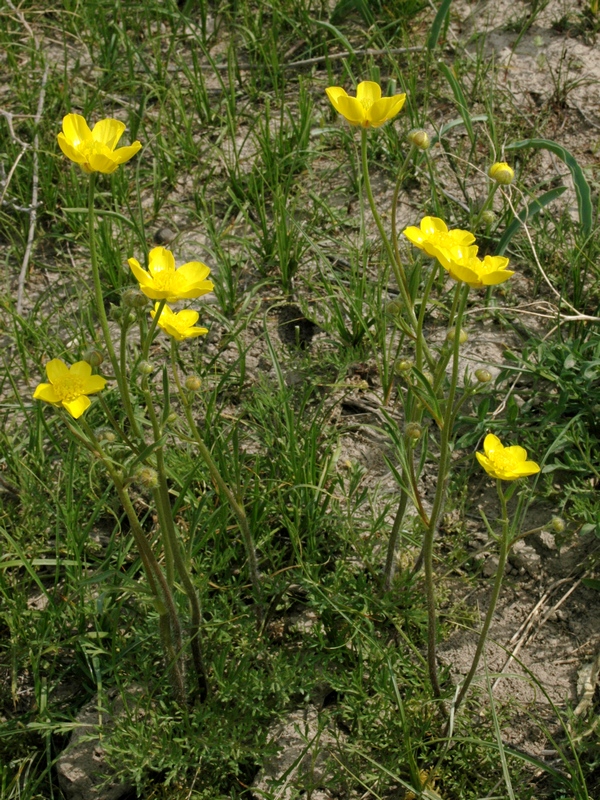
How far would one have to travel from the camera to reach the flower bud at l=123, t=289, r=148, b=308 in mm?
1385

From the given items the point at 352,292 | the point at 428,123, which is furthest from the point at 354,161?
the point at 352,292

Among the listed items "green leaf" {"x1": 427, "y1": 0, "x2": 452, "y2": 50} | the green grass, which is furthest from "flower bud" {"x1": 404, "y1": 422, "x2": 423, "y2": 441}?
"green leaf" {"x1": 427, "y1": 0, "x2": 452, "y2": 50}

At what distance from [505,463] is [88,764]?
1.17 meters

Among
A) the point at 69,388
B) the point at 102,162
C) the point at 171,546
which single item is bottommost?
the point at 171,546

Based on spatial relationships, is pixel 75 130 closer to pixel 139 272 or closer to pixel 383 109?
pixel 139 272

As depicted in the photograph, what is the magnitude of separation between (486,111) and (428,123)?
0.24 meters

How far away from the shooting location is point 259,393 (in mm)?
2375

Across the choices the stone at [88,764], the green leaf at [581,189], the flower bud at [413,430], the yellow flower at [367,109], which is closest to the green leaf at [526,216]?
the green leaf at [581,189]

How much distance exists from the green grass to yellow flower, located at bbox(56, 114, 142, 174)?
1.84 feet

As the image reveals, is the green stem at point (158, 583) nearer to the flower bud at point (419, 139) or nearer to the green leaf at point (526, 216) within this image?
the flower bud at point (419, 139)

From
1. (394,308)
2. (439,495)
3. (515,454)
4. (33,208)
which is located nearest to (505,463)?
(515,454)

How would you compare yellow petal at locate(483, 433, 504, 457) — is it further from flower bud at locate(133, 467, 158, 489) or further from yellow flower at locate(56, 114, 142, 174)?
yellow flower at locate(56, 114, 142, 174)

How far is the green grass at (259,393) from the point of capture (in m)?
1.88

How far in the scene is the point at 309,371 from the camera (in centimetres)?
255
